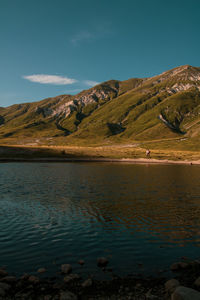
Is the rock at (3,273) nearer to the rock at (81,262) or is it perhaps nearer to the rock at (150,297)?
the rock at (81,262)

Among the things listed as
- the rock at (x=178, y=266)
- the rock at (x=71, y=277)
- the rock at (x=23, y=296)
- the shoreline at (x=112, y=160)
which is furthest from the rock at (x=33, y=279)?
the shoreline at (x=112, y=160)

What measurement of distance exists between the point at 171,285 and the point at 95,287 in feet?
15.8

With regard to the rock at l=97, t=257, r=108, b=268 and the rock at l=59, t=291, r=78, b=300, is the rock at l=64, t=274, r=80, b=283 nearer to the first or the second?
the rock at l=59, t=291, r=78, b=300

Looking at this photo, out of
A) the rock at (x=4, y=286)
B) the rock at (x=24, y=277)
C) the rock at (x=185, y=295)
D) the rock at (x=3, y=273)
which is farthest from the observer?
the rock at (x=3, y=273)

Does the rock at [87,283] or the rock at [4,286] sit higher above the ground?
the rock at [4,286]

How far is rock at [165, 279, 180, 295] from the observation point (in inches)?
582

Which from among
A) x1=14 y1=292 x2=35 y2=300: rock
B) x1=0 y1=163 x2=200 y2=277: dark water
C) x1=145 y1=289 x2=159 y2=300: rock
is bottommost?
x1=0 y1=163 x2=200 y2=277: dark water

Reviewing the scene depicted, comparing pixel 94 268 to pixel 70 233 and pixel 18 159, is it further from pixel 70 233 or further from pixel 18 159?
pixel 18 159

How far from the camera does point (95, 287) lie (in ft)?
49.6

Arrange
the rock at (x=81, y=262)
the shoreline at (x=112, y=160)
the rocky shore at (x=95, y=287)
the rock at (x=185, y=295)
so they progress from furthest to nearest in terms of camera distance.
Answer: the shoreline at (x=112, y=160), the rock at (x=81, y=262), the rocky shore at (x=95, y=287), the rock at (x=185, y=295)

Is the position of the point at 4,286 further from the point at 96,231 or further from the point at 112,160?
the point at 112,160

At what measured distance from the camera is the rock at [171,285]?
1479 cm

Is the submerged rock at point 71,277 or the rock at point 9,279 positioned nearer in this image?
the rock at point 9,279

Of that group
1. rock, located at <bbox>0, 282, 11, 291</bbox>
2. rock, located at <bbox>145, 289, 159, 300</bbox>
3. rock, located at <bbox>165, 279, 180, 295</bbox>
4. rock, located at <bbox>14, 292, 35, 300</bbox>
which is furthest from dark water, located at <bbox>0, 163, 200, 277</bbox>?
rock, located at <bbox>14, 292, 35, 300</bbox>
